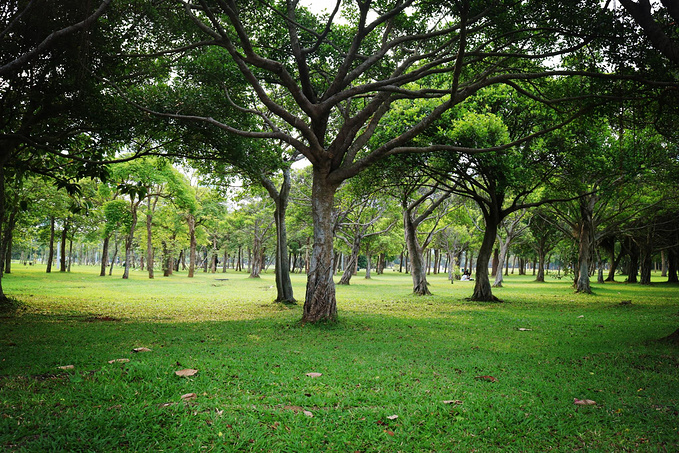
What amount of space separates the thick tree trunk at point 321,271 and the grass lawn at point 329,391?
104 cm

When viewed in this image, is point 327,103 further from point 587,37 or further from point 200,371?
point 200,371

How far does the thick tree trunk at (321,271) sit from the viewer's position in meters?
10.4

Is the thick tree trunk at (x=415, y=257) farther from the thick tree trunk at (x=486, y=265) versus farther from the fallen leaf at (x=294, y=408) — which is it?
the fallen leaf at (x=294, y=408)

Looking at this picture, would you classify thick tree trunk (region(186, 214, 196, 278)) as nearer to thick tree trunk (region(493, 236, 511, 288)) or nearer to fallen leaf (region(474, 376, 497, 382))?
thick tree trunk (region(493, 236, 511, 288))

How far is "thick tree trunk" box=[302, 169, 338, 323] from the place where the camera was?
34.1ft

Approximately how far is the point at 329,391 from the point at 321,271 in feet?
18.6

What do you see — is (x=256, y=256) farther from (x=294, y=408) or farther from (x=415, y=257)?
(x=294, y=408)

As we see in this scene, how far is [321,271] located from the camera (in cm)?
1041

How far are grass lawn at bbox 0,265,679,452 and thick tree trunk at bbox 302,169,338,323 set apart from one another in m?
1.04

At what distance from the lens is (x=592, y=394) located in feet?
16.4

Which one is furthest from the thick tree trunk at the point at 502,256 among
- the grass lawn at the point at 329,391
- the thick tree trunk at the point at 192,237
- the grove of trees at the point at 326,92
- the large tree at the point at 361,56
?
the thick tree trunk at the point at 192,237

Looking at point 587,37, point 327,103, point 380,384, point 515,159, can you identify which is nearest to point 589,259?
point 515,159

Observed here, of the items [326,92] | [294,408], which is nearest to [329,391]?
[294,408]

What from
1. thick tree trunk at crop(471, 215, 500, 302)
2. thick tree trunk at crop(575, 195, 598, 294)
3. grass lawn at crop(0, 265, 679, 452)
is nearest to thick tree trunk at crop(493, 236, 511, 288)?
thick tree trunk at crop(575, 195, 598, 294)
